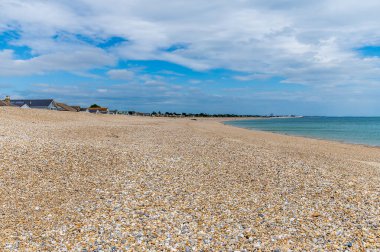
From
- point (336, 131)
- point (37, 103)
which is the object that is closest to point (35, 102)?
point (37, 103)

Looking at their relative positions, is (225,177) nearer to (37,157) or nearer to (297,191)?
(297,191)

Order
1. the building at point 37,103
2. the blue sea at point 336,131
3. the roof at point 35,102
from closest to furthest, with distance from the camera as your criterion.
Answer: the blue sea at point 336,131
the building at point 37,103
the roof at point 35,102

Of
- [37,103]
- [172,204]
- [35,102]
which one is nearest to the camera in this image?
[172,204]

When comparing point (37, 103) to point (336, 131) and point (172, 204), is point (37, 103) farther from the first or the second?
point (172, 204)

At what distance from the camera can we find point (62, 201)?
9039mm

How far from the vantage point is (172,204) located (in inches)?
359

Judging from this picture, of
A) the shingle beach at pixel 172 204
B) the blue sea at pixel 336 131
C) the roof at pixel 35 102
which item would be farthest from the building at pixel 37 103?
the shingle beach at pixel 172 204

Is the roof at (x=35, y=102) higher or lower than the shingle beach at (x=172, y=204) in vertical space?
higher

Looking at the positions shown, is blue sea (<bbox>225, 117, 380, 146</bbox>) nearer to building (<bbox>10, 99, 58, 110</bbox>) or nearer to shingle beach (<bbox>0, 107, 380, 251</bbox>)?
shingle beach (<bbox>0, 107, 380, 251</bbox>)

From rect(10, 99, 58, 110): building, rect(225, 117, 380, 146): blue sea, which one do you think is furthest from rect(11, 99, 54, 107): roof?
rect(225, 117, 380, 146): blue sea

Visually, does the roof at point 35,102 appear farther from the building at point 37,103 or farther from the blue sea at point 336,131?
the blue sea at point 336,131

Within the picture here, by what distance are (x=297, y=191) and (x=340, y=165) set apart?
7.67 meters

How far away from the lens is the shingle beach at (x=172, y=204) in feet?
22.7

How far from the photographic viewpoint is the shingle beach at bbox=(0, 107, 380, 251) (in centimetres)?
693
